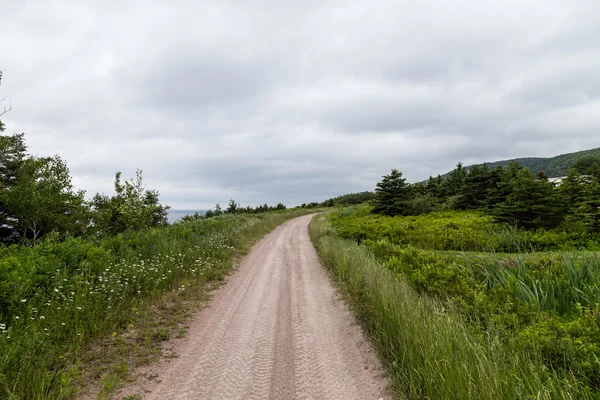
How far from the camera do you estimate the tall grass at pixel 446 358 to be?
2.49 metres

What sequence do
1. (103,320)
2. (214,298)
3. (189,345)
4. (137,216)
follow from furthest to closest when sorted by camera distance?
1. (137,216)
2. (214,298)
3. (103,320)
4. (189,345)

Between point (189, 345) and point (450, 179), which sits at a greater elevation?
point (450, 179)

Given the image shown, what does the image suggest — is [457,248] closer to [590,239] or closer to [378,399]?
[590,239]

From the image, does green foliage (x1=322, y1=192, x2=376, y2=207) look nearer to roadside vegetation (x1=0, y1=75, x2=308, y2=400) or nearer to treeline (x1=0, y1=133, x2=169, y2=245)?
treeline (x1=0, y1=133, x2=169, y2=245)

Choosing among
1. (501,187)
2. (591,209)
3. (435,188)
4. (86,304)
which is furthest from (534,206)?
(435,188)

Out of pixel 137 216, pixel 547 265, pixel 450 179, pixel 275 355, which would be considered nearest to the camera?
pixel 275 355

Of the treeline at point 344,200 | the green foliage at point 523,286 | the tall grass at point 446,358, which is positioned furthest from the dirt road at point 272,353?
the treeline at point 344,200

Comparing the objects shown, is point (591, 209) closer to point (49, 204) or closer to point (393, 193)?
point (393, 193)

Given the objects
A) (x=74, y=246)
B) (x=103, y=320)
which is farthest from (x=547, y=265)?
(x=74, y=246)

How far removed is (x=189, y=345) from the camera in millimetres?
4578

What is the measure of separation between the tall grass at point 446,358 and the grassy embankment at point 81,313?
374cm

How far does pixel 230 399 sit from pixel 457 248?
10.5 m

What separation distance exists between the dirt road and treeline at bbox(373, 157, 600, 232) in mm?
10721

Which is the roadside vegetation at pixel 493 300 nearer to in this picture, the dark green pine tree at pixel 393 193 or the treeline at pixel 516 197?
the treeline at pixel 516 197
